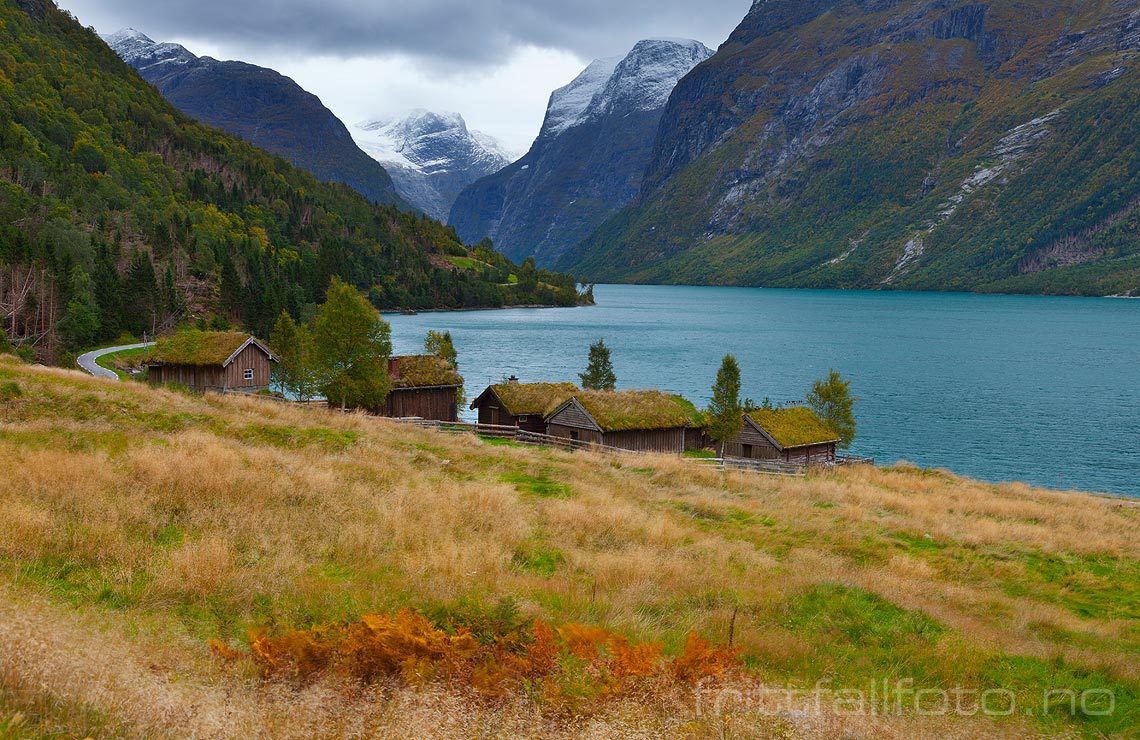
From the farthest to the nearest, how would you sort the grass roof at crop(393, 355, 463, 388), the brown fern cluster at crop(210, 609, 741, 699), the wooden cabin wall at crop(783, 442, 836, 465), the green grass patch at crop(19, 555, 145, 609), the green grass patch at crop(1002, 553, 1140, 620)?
1. the grass roof at crop(393, 355, 463, 388)
2. the wooden cabin wall at crop(783, 442, 836, 465)
3. the green grass patch at crop(1002, 553, 1140, 620)
4. the green grass patch at crop(19, 555, 145, 609)
5. the brown fern cluster at crop(210, 609, 741, 699)

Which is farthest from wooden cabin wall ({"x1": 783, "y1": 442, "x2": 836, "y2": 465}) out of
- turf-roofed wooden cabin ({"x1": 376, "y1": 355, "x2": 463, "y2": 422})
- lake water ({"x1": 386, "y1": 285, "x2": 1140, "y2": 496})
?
turf-roofed wooden cabin ({"x1": 376, "y1": 355, "x2": 463, "y2": 422})

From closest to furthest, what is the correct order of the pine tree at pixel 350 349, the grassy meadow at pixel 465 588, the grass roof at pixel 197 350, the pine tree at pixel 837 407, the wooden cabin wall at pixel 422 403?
the grassy meadow at pixel 465 588 < the pine tree at pixel 350 349 < the wooden cabin wall at pixel 422 403 < the pine tree at pixel 837 407 < the grass roof at pixel 197 350

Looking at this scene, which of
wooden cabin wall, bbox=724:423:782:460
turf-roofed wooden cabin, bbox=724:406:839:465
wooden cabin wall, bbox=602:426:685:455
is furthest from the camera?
wooden cabin wall, bbox=724:423:782:460

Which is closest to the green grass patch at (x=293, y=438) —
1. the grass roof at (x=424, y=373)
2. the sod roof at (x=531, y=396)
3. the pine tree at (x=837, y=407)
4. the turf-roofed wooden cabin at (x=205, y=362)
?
the sod roof at (x=531, y=396)

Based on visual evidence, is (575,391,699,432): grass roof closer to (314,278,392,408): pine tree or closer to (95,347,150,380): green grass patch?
(314,278,392,408): pine tree

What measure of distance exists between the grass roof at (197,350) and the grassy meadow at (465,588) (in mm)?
31546

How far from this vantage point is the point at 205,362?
56375mm

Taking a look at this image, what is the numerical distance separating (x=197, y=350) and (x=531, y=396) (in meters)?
26.8

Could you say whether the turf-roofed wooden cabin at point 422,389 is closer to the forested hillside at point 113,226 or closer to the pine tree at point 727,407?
the pine tree at point 727,407

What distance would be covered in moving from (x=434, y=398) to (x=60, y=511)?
43.7 meters

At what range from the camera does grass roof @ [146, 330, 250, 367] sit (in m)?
56.6

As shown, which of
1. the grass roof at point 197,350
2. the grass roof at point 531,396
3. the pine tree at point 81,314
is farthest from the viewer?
the pine tree at point 81,314

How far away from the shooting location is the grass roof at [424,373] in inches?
2131

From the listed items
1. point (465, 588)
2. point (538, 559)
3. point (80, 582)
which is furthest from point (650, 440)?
point (80, 582)
